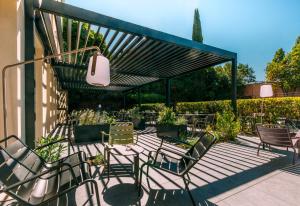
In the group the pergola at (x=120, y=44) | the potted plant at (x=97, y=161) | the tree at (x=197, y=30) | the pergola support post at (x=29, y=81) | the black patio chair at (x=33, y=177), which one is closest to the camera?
the black patio chair at (x=33, y=177)

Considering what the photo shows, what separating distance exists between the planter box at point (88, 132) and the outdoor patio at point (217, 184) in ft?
7.73

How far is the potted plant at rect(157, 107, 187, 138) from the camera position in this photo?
6.17m

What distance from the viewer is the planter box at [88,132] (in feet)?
18.9

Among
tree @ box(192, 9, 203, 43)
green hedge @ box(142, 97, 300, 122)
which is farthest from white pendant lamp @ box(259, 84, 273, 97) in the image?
tree @ box(192, 9, 203, 43)

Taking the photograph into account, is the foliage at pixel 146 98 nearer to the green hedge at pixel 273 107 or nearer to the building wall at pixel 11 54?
the green hedge at pixel 273 107

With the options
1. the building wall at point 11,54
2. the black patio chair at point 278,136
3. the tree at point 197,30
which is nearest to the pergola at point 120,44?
the building wall at point 11,54

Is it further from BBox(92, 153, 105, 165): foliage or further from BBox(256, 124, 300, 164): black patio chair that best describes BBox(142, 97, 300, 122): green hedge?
BBox(92, 153, 105, 165): foliage

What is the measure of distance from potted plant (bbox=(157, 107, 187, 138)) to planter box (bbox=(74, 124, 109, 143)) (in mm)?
1938

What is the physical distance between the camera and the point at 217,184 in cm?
273

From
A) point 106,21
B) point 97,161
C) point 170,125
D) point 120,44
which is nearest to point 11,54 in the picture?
point 106,21

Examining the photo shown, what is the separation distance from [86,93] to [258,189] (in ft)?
55.2

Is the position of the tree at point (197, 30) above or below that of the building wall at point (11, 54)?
above

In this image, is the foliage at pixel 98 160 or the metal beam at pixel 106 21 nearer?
the metal beam at pixel 106 21

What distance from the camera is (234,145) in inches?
206
